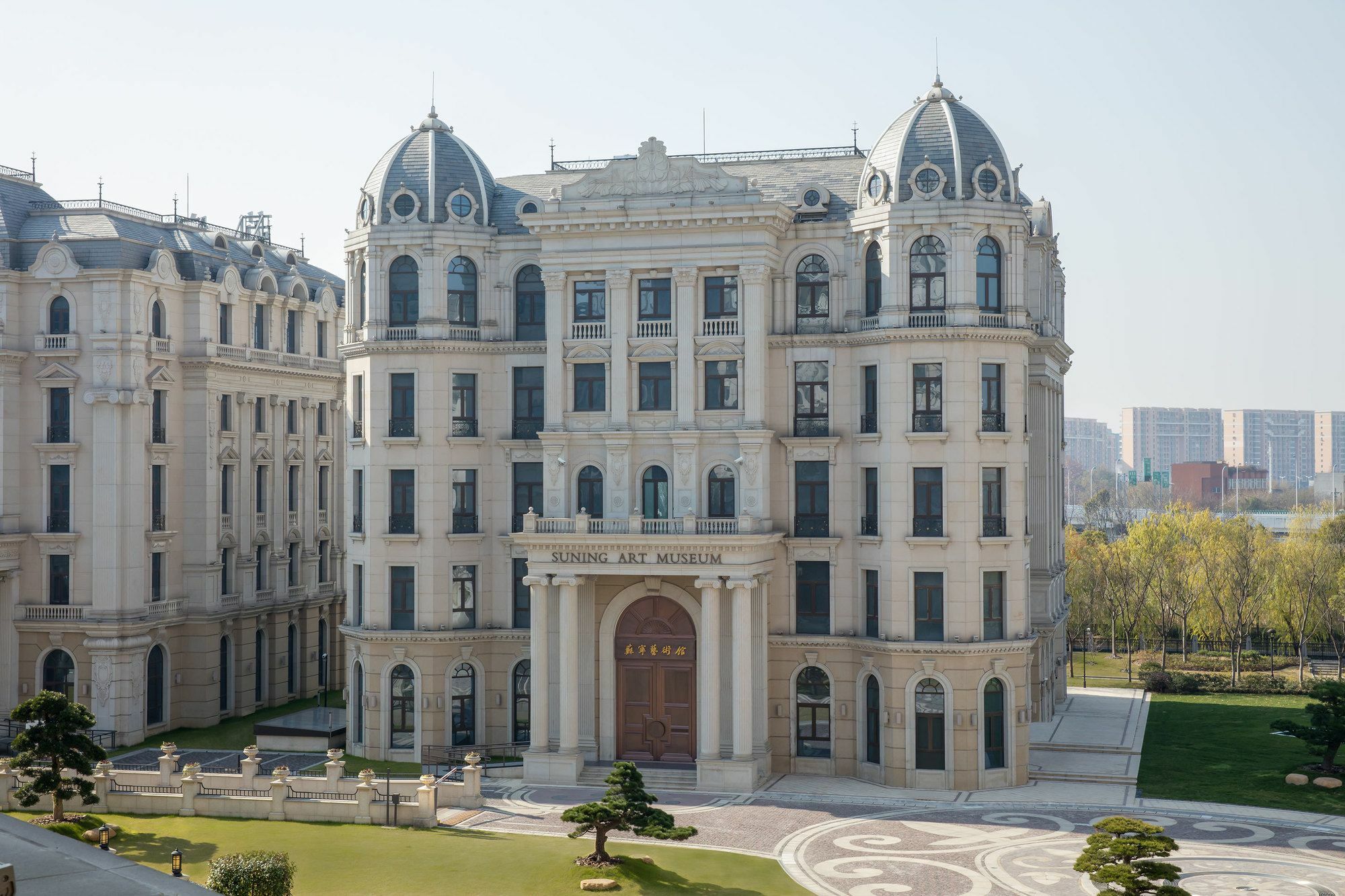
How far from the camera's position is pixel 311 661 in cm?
6650

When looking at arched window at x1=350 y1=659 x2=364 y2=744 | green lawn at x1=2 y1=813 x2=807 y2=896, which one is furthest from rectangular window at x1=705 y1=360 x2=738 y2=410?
arched window at x1=350 y1=659 x2=364 y2=744

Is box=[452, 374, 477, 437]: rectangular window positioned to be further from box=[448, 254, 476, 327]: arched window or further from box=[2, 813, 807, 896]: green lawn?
box=[2, 813, 807, 896]: green lawn

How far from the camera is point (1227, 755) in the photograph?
5088 cm

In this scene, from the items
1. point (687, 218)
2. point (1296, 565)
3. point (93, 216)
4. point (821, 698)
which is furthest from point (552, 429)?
point (1296, 565)

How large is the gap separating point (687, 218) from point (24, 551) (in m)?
29.1

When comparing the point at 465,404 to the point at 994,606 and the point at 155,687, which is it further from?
the point at 994,606

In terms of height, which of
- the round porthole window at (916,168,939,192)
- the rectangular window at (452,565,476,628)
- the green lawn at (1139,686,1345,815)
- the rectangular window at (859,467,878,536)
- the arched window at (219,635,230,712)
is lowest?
the green lawn at (1139,686,1345,815)

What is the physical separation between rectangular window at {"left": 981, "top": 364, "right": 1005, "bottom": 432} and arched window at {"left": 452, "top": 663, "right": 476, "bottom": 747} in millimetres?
20375

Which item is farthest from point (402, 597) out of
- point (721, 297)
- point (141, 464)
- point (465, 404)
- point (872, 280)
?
point (872, 280)

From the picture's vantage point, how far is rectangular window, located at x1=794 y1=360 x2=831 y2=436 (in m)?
48.4

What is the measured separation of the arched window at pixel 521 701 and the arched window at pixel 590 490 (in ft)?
21.3

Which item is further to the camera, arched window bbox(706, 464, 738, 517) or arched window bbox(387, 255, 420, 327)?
arched window bbox(387, 255, 420, 327)

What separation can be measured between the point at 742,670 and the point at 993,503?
396 inches

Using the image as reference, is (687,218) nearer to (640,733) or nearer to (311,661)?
(640,733)
